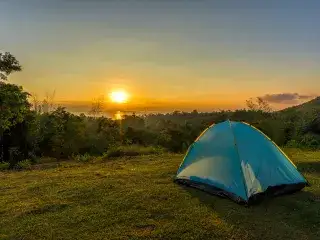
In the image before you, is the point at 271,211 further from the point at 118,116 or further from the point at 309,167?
the point at 118,116

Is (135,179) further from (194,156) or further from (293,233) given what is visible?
(293,233)

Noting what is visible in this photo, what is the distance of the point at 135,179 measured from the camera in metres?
10.2

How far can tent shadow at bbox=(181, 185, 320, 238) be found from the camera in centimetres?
698

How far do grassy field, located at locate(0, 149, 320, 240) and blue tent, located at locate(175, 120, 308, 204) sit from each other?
255 millimetres

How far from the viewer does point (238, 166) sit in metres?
8.30

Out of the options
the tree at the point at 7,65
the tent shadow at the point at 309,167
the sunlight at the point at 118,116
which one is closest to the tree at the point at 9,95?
the tree at the point at 7,65

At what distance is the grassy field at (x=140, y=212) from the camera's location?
6.59 m

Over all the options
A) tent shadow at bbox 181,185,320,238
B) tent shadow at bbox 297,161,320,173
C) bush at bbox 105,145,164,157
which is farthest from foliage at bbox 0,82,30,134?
tent shadow at bbox 297,161,320,173

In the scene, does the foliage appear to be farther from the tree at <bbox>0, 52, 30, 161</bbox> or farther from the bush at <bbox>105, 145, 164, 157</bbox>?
the bush at <bbox>105, 145, 164, 157</bbox>

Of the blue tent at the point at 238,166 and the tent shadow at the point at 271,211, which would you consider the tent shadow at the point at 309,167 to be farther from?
the tent shadow at the point at 271,211

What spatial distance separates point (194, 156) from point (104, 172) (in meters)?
3.43

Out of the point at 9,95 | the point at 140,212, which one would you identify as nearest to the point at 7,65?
the point at 9,95

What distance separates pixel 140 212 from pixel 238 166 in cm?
241

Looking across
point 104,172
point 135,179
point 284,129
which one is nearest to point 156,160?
point 104,172
